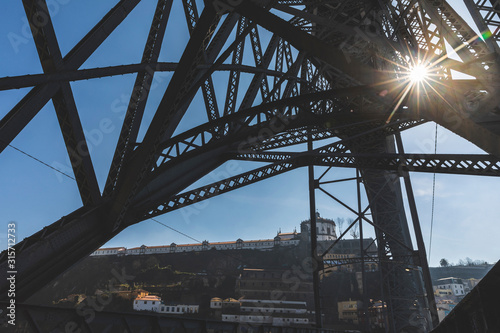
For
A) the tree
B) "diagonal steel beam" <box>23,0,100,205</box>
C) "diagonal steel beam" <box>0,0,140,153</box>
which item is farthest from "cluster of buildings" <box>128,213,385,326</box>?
the tree

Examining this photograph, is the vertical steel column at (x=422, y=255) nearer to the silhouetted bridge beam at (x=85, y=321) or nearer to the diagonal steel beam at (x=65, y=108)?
the silhouetted bridge beam at (x=85, y=321)

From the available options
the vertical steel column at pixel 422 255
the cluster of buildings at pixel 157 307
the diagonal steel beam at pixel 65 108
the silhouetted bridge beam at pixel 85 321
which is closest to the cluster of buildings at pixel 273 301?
the cluster of buildings at pixel 157 307

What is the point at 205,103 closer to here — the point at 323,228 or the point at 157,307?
the point at 157,307

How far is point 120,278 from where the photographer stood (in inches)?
3880

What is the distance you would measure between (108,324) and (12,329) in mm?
931

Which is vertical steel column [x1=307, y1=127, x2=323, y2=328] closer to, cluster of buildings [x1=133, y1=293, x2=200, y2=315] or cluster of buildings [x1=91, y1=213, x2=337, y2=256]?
cluster of buildings [x1=133, y1=293, x2=200, y2=315]

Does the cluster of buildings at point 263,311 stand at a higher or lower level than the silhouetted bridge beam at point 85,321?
lower

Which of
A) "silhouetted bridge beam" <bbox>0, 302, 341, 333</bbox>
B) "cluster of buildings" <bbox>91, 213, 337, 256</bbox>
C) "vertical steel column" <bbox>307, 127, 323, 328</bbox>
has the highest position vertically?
"cluster of buildings" <bbox>91, 213, 337, 256</bbox>

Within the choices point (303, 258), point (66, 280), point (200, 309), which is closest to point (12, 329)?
point (200, 309)

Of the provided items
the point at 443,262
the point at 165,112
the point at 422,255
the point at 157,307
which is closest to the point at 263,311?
the point at 157,307

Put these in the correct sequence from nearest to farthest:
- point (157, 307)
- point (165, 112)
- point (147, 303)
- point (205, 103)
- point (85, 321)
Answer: point (85, 321), point (165, 112), point (205, 103), point (147, 303), point (157, 307)

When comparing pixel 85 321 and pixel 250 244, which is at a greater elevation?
pixel 250 244

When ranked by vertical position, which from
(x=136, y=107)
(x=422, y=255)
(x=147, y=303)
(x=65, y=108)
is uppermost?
(x=136, y=107)

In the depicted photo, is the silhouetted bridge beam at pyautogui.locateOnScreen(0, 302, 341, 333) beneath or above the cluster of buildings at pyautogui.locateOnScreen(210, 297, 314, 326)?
above
